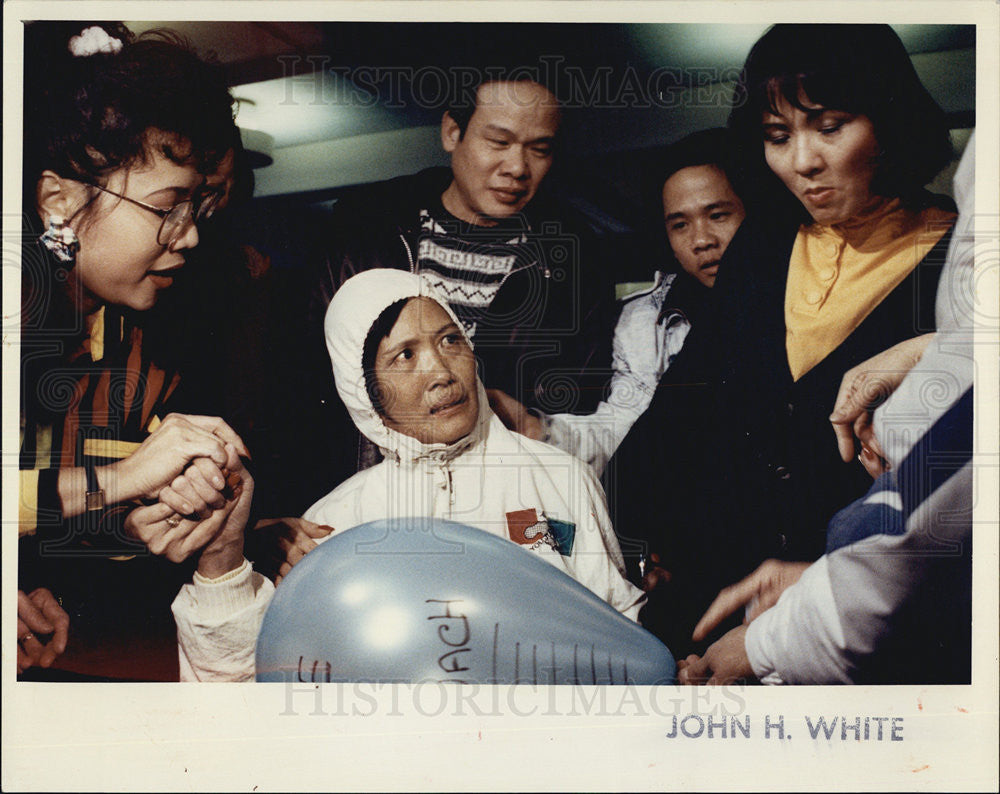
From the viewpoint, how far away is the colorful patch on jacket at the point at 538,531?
6.07 feet

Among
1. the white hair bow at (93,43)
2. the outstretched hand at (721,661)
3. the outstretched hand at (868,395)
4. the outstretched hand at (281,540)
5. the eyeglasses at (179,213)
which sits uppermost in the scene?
the white hair bow at (93,43)

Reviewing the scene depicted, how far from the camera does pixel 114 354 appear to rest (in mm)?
1899

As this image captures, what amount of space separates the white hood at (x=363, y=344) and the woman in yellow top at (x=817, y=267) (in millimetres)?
541

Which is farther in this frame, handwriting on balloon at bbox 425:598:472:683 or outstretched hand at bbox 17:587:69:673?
outstretched hand at bbox 17:587:69:673

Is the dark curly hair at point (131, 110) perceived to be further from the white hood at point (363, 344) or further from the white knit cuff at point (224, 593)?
the white knit cuff at point (224, 593)

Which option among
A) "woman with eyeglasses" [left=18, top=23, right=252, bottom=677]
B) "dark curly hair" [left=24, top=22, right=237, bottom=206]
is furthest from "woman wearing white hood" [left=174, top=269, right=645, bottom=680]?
"dark curly hair" [left=24, top=22, right=237, bottom=206]

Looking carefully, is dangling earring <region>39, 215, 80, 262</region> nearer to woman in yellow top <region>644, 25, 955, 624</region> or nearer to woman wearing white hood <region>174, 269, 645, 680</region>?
woman wearing white hood <region>174, 269, 645, 680</region>

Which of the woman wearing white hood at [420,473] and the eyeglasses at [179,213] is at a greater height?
the eyeglasses at [179,213]

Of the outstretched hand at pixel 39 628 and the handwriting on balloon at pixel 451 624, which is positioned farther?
the outstretched hand at pixel 39 628

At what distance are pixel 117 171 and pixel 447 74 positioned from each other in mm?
753

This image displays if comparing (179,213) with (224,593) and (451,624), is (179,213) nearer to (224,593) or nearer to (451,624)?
(224,593)

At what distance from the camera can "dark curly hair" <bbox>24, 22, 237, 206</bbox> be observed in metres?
1.88

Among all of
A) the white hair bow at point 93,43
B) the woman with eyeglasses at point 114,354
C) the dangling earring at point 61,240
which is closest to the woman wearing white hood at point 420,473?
the woman with eyeglasses at point 114,354

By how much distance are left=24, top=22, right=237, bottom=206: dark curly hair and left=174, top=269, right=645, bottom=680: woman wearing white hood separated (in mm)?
476
